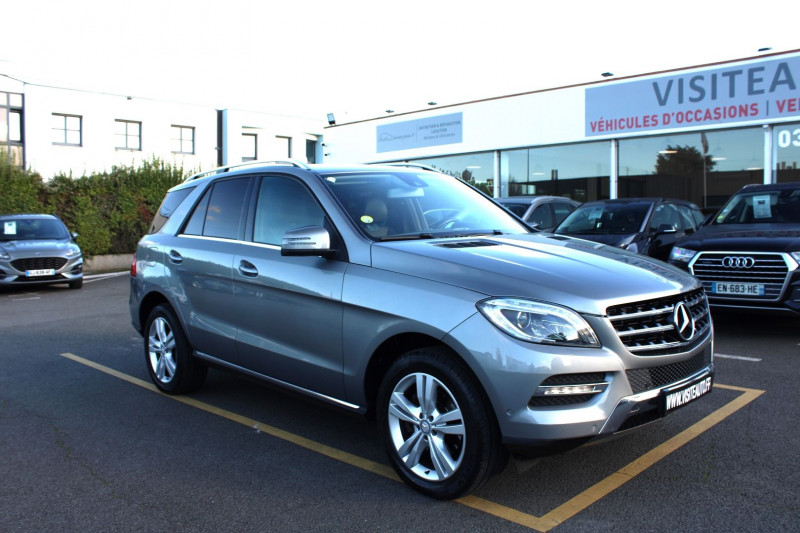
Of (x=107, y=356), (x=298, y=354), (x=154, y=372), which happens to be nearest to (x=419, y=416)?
(x=298, y=354)

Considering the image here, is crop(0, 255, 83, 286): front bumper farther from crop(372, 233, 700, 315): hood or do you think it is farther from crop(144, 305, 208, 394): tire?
crop(372, 233, 700, 315): hood

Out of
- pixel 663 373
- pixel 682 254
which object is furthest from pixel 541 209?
pixel 663 373

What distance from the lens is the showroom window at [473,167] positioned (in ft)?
75.1

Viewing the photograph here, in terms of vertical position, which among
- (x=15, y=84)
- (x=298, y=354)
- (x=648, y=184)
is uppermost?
(x=15, y=84)

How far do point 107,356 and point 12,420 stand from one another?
2.34 meters

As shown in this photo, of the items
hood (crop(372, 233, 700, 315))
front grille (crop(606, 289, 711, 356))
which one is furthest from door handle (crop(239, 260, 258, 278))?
front grille (crop(606, 289, 711, 356))

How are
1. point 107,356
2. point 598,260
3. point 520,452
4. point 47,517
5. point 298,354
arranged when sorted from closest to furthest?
point 520,452 < point 47,517 < point 598,260 < point 298,354 < point 107,356

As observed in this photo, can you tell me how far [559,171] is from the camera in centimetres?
2089

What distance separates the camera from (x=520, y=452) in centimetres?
321

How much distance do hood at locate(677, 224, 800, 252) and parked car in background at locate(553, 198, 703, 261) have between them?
1.25 metres

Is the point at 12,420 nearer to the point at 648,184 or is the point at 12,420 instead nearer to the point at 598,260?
the point at 598,260

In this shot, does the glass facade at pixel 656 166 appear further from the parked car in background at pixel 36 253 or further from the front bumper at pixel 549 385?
the front bumper at pixel 549 385

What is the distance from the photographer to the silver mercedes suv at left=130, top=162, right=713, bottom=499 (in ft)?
10.5

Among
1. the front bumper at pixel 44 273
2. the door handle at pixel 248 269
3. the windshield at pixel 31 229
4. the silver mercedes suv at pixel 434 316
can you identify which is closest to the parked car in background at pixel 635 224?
the silver mercedes suv at pixel 434 316
